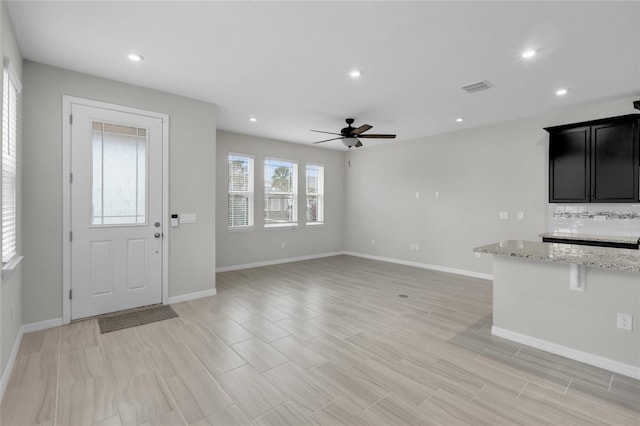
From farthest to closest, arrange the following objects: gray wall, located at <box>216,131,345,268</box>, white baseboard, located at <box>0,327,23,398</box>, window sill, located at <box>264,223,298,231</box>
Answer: window sill, located at <box>264,223,298,231</box> < gray wall, located at <box>216,131,345,268</box> < white baseboard, located at <box>0,327,23,398</box>

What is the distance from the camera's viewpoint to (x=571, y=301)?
8.87ft

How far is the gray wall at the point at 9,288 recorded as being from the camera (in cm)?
224

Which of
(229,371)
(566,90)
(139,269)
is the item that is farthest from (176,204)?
(566,90)

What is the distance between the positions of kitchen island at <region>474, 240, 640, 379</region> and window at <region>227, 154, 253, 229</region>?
15.4ft

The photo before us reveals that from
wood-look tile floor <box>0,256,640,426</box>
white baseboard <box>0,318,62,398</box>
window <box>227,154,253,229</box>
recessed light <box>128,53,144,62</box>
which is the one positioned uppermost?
recessed light <box>128,53,144,62</box>

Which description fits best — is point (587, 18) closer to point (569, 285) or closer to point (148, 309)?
point (569, 285)

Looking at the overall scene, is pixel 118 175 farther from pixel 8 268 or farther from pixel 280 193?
pixel 280 193

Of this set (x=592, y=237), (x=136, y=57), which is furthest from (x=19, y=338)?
(x=592, y=237)

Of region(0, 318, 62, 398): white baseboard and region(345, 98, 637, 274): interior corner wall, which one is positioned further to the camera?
region(345, 98, 637, 274): interior corner wall

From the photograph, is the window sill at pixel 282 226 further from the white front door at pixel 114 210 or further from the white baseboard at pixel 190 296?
the white front door at pixel 114 210

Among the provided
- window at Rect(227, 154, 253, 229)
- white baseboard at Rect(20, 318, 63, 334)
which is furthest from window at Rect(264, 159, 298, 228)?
white baseboard at Rect(20, 318, 63, 334)

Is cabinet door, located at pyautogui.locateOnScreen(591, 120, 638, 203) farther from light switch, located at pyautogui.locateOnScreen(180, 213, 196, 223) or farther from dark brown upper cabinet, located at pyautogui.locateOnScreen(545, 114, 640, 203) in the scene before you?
light switch, located at pyautogui.locateOnScreen(180, 213, 196, 223)

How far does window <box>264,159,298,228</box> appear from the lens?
6828 millimetres

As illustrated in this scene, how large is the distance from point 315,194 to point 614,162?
552 centimetres
